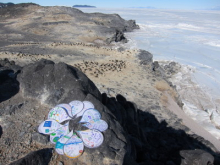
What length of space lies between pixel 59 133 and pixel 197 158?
5015 mm

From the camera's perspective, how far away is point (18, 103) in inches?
287

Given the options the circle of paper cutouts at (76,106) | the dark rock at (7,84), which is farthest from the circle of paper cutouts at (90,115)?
the dark rock at (7,84)

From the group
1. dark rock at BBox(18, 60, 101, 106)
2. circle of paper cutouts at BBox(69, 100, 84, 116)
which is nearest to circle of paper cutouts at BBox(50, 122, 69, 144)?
circle of paper cutouts at BBox(69, 100, 84, 116)

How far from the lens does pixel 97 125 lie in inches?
237

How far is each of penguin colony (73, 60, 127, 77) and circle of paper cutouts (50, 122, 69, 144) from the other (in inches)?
542

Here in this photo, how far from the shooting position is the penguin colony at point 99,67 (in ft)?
67.7

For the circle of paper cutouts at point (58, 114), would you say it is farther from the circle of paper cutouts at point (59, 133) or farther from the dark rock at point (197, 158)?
the dark rock at point (197, 158)

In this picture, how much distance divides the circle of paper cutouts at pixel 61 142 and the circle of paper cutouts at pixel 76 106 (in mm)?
783

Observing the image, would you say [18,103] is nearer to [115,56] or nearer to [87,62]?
[87,62]

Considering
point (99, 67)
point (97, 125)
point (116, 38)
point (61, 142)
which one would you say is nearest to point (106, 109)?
point (97, 125)

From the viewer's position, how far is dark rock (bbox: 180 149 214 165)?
7152 millimetres

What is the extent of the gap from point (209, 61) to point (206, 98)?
46.0 feet

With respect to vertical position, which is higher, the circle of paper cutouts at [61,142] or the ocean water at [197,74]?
the circle of paper cutouts at [61,142]

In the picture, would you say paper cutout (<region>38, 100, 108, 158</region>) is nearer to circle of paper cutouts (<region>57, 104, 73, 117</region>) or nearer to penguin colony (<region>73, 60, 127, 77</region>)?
circle of paper cutouts (<region>57, 104, 73, 117</region>)
